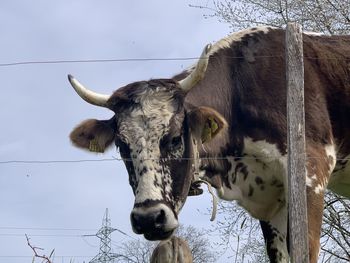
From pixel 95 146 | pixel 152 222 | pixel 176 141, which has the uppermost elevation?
pixel 95 146

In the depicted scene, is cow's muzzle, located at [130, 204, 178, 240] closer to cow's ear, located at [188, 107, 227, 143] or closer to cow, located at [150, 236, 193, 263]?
cow, located at [150, 236, 193, 263]

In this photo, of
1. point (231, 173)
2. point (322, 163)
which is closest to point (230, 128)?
point (231, 173)

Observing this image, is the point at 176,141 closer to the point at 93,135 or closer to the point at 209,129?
the point at 209,129

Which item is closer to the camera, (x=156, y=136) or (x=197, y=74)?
(x=156, y=136)

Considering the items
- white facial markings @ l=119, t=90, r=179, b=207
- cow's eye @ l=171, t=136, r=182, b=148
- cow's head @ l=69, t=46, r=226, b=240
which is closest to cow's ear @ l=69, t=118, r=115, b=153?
cow's head @ l=69, t=46, r=226, b=240

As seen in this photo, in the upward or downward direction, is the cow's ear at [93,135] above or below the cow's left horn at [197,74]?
below

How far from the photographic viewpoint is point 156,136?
23.9 feet

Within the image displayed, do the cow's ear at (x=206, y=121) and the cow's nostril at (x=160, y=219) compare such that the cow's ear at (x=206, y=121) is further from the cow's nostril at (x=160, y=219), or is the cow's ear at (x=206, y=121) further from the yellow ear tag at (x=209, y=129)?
the cow's nostril at (x=160, y=219)

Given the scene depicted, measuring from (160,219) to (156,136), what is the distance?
0.87 m

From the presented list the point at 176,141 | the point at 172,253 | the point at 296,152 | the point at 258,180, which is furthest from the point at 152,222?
the point at 258,180

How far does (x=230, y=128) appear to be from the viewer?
820 centimetres

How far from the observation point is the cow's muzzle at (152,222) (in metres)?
6.71

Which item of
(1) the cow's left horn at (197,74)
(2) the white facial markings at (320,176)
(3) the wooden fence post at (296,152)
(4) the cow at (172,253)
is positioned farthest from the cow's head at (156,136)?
(3) the wooden fence post at (296,152)

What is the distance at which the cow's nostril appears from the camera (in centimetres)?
675
